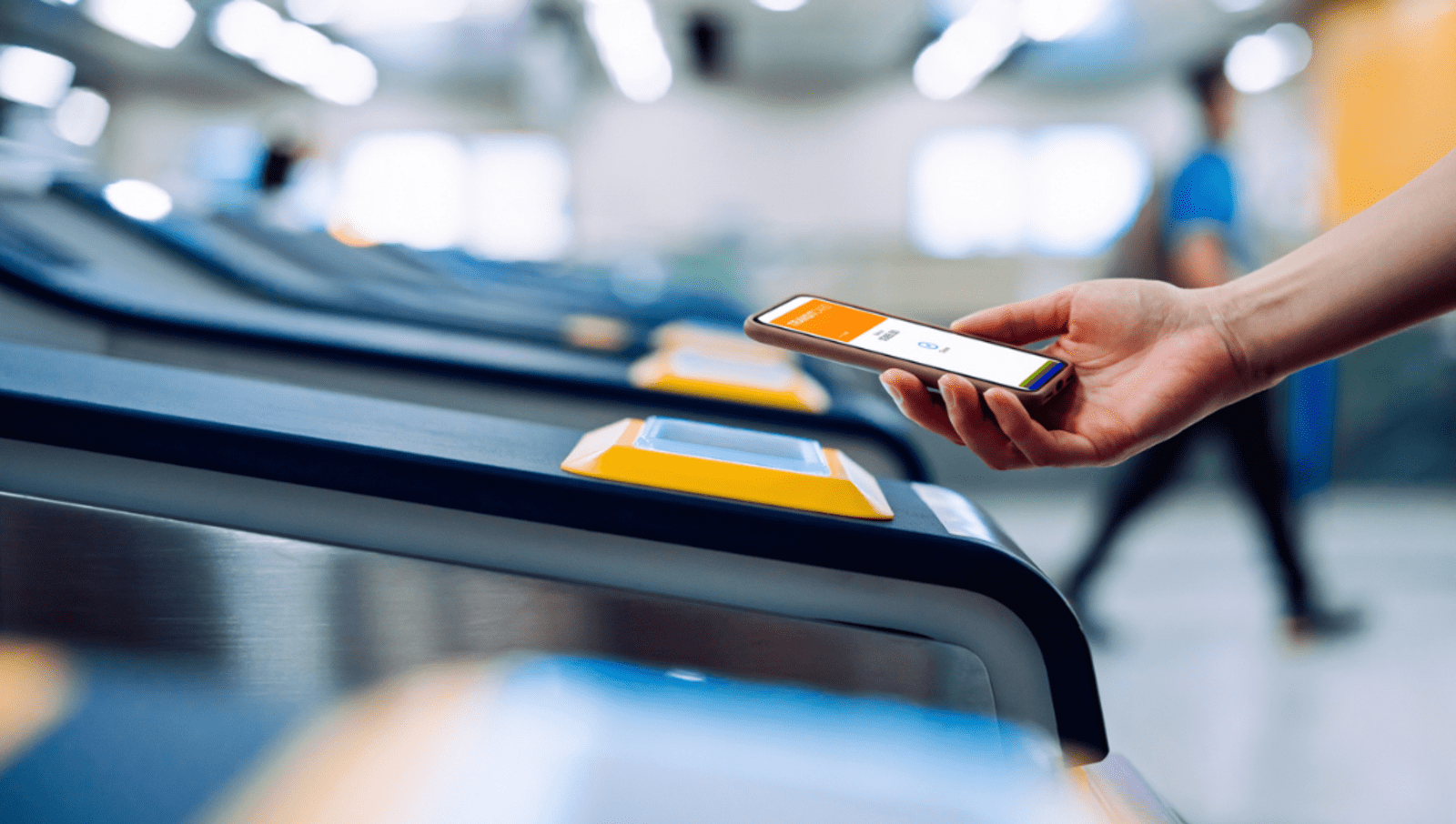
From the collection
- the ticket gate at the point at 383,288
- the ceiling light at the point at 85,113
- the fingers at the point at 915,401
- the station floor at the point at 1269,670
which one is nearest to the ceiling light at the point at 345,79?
the ceiling light at the point at 85,113

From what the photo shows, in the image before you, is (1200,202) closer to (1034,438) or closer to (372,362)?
(1034,438)

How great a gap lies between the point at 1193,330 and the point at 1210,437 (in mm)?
1576

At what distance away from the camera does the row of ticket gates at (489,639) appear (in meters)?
0.61

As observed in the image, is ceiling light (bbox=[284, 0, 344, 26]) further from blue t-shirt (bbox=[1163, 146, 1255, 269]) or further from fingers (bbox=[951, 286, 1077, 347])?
fingers (bbox=[951, 286, 1077, 347])

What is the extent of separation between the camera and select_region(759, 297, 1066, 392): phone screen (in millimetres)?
760

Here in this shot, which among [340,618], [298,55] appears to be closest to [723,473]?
[340,618]

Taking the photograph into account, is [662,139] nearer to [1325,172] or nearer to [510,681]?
[1325,172]

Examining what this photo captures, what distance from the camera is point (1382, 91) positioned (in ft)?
→ 23.3

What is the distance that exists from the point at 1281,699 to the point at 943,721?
5.19 feet

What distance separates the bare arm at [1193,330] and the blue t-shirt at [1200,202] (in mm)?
1581

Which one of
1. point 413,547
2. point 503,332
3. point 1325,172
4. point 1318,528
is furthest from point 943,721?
point 1325,172

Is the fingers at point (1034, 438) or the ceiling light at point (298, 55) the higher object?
the ceiling light at point (298, 55)

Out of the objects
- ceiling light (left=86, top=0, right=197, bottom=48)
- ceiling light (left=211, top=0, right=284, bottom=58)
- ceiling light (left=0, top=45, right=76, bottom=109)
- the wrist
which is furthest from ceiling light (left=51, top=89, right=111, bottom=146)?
the wrist

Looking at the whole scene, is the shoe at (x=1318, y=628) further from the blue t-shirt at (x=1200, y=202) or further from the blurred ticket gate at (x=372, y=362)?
the blurred ticket gate at (x=372, y=362)
